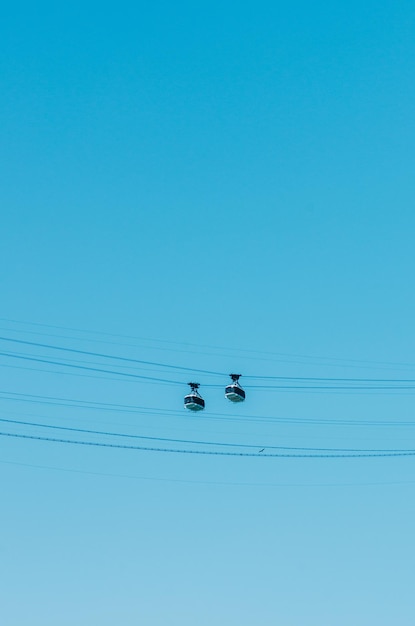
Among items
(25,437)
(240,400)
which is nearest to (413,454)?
(240,400)

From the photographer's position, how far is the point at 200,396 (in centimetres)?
3659

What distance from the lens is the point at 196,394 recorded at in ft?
120

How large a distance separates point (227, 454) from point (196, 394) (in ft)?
8.80

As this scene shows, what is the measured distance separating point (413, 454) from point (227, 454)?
280 inches

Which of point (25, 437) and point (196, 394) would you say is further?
point (196, 394)

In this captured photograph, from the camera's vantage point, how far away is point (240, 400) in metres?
36.8

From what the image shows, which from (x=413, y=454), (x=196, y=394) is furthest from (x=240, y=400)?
(x=413, y=454)

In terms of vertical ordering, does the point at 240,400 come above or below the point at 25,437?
above

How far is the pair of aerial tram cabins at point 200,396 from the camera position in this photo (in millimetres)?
36188

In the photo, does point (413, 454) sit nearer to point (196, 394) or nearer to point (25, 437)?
point (196, 394)

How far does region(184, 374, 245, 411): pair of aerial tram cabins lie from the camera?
119ft

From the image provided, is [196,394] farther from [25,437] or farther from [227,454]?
[25,437]

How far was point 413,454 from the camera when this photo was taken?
125 ft

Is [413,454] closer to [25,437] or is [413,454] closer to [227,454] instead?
[227,454]
